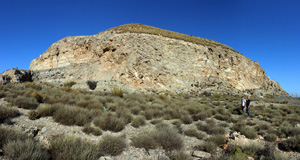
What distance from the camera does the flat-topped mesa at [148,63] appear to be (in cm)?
2423

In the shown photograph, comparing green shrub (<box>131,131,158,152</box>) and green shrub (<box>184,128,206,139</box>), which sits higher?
green shrub (<box>184,128,206,139</box>)

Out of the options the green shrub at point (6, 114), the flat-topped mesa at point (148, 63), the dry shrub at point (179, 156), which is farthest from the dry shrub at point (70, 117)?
the flat-topped mesa at point (148, 63)

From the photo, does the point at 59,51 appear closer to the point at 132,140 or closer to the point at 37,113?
the point at 37,113

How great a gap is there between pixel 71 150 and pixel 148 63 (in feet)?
72.3

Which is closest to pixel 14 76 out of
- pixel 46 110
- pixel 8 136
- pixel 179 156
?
pixel 46 110

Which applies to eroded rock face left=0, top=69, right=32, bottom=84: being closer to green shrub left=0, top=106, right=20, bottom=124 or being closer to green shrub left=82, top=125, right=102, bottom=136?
green shrub left=0, top=106, right=20, bottom=124

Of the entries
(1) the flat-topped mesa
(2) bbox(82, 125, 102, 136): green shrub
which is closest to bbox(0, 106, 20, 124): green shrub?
(2) bbox(82, 125, 102, 136): green shrub

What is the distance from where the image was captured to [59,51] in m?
31.3

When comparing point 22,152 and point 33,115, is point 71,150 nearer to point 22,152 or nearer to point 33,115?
point 22,152

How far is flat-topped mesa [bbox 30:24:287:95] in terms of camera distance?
2423 cm

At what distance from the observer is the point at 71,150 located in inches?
131

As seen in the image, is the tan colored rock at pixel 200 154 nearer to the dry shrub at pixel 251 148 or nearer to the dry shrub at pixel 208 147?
the dry shrub at pixel 208 147

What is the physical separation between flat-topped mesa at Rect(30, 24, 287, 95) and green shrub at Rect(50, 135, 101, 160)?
62.3 feet

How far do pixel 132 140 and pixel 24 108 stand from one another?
580 centimetres
